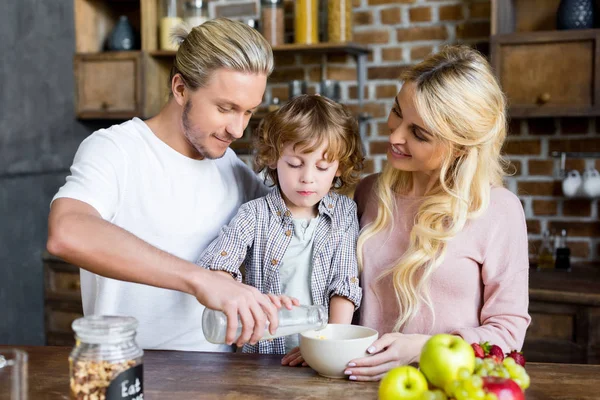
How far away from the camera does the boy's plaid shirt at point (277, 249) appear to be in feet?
5.73

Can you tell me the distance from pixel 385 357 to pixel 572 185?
5.68ft

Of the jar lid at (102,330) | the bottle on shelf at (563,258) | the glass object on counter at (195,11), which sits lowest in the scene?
the bottle on shelf at (563,258)

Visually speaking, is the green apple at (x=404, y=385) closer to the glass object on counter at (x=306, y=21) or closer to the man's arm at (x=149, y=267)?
the man's arm at (x=149, y=267)

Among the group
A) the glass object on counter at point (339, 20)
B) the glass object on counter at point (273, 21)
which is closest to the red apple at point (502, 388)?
the glass object on counter at point (339, 20)

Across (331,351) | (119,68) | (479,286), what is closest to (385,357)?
(331,351)

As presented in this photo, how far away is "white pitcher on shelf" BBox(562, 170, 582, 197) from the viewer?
2.87 m

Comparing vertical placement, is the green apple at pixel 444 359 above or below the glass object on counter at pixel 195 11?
below

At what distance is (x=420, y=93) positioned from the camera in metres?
1.69

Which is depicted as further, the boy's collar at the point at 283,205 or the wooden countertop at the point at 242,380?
the boy's collar at the point at 283,205

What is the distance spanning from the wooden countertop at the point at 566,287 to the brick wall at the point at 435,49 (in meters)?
0.28

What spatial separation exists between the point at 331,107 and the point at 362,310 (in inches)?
20.5

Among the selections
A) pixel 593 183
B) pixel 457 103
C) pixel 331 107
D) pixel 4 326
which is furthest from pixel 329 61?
pixel 4 326

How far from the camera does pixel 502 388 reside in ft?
3.49

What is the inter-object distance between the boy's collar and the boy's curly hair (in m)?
0.06
